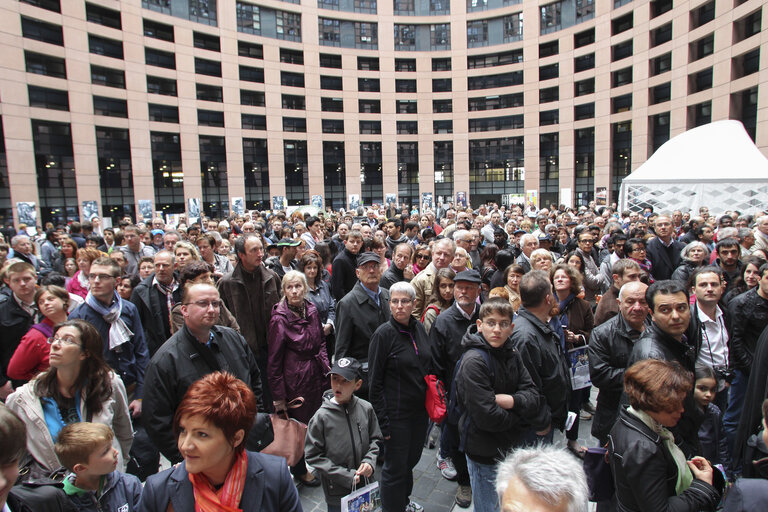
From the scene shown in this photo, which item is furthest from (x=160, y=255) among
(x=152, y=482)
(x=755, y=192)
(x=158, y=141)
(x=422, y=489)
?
(x=158, y=141)

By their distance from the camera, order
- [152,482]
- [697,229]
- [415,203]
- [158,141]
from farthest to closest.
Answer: [415,203] < [158,141] < [697,229] < [152,482]

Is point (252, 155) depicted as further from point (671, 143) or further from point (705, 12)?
point (705, 12)

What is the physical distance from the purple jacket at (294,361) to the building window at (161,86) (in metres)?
37.1

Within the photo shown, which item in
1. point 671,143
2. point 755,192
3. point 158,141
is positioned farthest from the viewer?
point 158,141

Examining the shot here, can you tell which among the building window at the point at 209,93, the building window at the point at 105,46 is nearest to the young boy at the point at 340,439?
the building window at the point at 105,46

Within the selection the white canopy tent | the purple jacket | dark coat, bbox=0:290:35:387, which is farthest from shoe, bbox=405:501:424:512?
the white canopy tent

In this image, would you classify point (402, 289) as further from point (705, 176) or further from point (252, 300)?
point (705, 176)

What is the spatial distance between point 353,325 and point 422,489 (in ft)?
6.42

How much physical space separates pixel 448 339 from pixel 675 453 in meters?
2.20

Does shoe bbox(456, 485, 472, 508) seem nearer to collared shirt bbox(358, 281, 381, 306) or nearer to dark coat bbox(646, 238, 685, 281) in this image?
collared shirt bbox(358, 281, 381, 306)

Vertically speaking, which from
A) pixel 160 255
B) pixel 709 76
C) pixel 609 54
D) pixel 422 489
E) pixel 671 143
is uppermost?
pixel 609 54

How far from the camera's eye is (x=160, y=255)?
5031 millimetres

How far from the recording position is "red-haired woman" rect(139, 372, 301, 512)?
206 cm

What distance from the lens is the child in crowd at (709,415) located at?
10.6 feet
